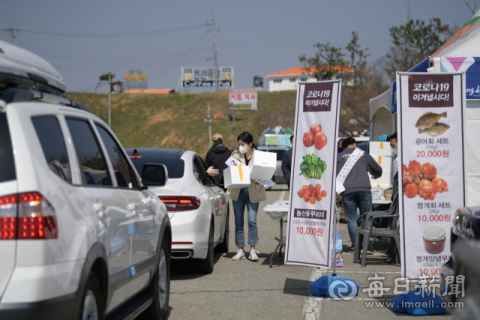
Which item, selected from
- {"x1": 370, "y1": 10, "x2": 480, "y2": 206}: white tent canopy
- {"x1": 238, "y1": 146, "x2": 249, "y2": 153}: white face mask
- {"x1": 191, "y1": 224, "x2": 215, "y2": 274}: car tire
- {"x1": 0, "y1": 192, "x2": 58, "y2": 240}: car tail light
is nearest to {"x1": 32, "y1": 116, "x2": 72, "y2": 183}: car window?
{"x1": 0, "y1": 192, "x2": 58, "y2": 240}: car tail light

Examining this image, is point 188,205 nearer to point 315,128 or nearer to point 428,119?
point 315,128

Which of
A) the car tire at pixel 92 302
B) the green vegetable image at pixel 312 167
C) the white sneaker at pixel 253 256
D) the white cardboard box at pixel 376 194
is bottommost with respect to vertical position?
the white sneaker at pixel 253 256

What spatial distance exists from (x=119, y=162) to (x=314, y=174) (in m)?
2.57

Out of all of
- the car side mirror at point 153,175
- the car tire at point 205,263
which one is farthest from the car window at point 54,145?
the car tire at point 205,263

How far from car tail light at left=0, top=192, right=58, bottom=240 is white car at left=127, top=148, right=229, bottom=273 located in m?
4.12

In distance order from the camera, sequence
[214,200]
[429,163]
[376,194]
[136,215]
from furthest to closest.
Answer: [376,194], [214,200], [429,163], [136,215]

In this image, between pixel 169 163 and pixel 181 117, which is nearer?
pixel 169 163

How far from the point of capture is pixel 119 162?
4.55m

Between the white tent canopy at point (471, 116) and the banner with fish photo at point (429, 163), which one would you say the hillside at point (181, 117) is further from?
the banner with fish photo at point (429, 163)

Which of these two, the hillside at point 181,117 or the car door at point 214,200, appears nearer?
the car door at point 214,200

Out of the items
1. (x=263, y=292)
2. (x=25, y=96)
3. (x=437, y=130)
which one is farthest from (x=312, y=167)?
(x=25, y=96)

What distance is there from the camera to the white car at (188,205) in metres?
6.76

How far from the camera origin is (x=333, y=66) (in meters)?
54.9

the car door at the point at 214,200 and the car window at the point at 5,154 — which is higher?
the car window at the point at 5,154
